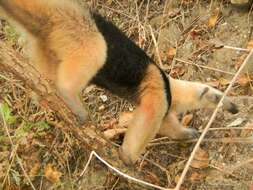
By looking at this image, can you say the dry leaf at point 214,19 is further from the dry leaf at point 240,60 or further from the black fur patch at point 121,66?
the black fur patch at point 121,66

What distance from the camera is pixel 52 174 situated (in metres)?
5.50

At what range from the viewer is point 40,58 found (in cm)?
461

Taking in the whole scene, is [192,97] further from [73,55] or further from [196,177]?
[73,55]

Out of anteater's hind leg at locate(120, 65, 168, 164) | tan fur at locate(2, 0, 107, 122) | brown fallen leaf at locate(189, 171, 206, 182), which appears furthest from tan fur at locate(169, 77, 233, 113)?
tan fur at locate(2, 0, 107, 122)

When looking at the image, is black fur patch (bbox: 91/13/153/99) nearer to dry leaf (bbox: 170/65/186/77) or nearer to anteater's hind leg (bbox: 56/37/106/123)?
anteater's hind leg (bbox: 56/37/106/123)

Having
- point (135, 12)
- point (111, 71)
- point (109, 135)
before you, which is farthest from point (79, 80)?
point (135, 12)

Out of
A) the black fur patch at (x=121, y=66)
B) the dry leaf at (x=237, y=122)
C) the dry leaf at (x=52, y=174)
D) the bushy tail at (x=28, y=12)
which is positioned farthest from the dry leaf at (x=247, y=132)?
the bushy tail at (x=28, y=12)

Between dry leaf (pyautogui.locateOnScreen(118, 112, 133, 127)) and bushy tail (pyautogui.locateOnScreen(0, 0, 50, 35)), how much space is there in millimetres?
1654

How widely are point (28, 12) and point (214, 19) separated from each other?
2.95 metres

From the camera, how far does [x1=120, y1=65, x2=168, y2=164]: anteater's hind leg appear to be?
4742mm

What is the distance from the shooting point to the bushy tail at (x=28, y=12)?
4027mm

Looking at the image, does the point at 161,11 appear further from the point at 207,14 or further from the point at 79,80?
the point at 79,80

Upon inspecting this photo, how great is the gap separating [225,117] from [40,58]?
2013 mm

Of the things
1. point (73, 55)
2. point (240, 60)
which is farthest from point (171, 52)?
point (73, 55)
